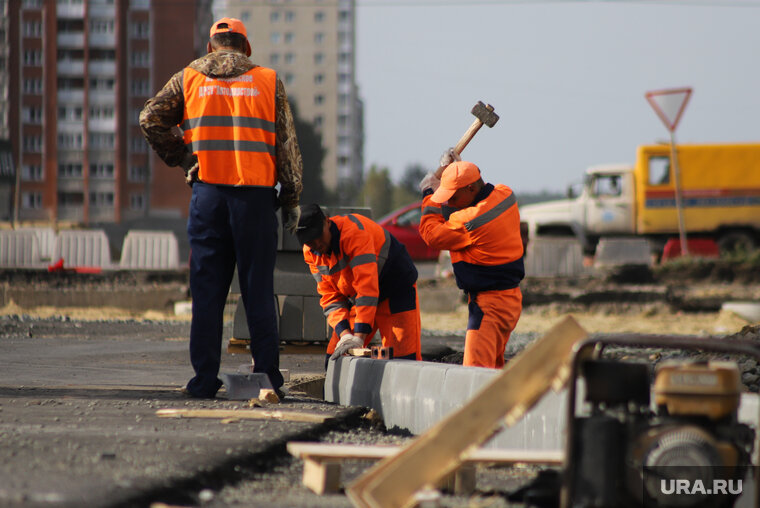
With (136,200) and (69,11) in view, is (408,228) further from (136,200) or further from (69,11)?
(69,11)

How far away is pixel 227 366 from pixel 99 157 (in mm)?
76369

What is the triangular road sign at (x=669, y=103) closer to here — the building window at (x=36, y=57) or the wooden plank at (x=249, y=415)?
the wooden plank at (x=249, y=415)

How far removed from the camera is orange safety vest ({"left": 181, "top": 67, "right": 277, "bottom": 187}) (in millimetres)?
5812

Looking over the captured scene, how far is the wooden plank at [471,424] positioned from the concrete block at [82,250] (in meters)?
19.1

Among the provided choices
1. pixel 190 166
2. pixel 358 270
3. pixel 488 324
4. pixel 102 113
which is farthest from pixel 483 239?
pixel 102 113

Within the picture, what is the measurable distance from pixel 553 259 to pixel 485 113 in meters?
16.8

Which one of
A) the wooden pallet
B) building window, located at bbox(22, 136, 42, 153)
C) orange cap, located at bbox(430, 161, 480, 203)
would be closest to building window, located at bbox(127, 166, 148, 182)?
building window, located at bbox(22, 136, 42, 153)

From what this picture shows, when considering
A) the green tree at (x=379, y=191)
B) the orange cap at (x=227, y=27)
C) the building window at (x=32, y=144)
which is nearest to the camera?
the orange cap at (x=227, y=27)

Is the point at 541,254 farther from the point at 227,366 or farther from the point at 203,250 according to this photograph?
the point at 203,250

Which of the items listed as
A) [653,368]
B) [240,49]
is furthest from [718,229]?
[240,49]

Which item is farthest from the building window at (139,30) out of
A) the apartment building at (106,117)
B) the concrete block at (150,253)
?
the concrete block at (150,253)

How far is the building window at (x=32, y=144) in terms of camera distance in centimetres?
8062

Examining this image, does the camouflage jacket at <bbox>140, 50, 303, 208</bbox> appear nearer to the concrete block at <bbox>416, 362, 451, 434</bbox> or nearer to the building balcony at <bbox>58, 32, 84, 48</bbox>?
the concrete block at <bbox>416, 362, 451, 434</bbox>

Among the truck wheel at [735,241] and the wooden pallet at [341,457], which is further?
the truck wheel at [735,241]
